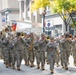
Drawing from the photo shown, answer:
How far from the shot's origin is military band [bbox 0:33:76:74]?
1510cm

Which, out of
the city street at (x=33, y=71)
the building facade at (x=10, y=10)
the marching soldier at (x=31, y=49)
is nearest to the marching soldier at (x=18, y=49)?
the city street at (x=33, y=71)

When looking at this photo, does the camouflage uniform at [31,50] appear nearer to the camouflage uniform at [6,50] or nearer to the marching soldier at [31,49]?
the marching soldier at [31,49]

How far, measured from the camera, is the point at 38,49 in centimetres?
1634

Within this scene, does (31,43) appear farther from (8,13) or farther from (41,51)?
(8,13)

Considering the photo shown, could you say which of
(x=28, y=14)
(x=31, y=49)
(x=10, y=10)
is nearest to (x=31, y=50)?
(x=31, y=49)

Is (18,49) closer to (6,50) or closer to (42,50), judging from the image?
(42,50)

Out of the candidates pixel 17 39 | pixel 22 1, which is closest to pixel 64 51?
pixel 17 39

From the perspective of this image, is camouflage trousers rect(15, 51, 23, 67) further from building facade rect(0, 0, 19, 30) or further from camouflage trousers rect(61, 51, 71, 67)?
building facade rect(0, 0, 19, 30)

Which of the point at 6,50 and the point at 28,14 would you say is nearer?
the point at 6,50

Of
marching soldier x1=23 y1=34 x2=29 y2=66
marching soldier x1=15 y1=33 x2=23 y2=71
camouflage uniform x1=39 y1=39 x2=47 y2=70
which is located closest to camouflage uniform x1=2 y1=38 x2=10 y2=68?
marching soldier x1=23 y1=34 x2=29 y2=66

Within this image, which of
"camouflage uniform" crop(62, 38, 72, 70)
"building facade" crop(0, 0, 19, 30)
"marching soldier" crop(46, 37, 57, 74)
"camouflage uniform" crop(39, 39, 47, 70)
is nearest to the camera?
"marching soldier" crop(46, 37, 57, 74)

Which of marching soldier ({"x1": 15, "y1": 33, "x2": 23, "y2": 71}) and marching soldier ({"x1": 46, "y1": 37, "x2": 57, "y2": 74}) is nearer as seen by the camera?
marching soldier ({"x1": 46, "y1": 37, "x2": 57, "y2": 74})

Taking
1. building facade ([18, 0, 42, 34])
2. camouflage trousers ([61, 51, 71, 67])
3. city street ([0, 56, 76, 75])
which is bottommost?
city street ([0, 56, 76, 75])

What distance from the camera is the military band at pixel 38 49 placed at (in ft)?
49.5
